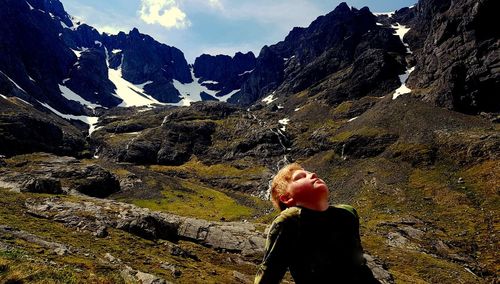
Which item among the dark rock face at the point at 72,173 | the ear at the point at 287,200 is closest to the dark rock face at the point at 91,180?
the dark rock face at the point at 72,173

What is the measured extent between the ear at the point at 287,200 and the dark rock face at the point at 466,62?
559 feet

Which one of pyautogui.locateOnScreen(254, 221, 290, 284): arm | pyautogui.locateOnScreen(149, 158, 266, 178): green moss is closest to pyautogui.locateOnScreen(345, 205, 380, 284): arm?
pyautogui.locateOnScreen(254, 221, 290, 284): arm

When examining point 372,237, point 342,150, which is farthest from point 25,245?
point 342,150

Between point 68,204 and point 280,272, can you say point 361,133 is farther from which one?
point 280,272

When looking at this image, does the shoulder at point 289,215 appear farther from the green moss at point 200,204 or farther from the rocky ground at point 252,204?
the green moss at point 200,204

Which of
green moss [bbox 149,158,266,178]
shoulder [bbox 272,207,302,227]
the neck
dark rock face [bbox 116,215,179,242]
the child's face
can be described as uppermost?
the child's face

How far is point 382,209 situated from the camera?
4564 inches

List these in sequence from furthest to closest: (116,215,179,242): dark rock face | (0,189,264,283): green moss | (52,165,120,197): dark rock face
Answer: (52,165,120,197): dark rock face → (116,215,179,242): dark rock face → (0,189,264,283): green moss

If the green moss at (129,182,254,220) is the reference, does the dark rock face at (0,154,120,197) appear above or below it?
above

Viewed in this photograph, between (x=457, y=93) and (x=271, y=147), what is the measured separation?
79.5m

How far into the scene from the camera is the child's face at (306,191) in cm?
510

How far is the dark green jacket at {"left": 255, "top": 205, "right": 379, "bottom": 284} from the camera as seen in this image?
5062 millimetres

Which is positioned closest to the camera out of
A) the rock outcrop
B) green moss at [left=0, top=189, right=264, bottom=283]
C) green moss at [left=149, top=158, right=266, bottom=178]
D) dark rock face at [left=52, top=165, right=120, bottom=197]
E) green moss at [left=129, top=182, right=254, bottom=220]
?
green moss at [left=0, top=189, right=264, bottom=283]

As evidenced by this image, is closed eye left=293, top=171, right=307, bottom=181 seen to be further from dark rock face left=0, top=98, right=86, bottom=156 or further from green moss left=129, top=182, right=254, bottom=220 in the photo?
dark rock face left=0, top=98, right=86, bottom=156
